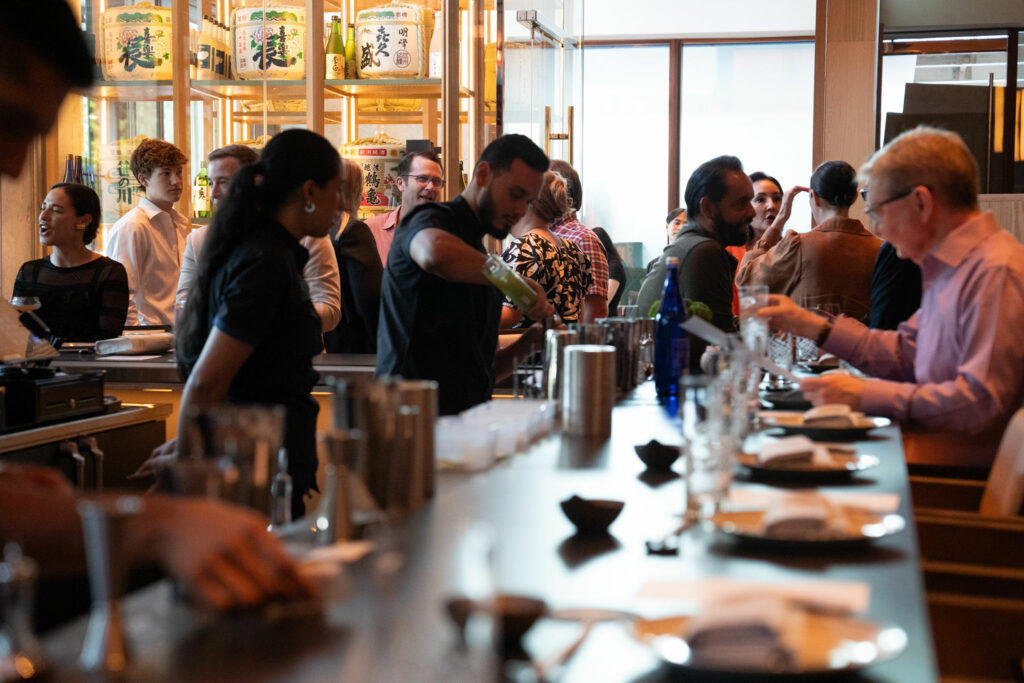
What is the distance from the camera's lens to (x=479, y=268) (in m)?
3.11

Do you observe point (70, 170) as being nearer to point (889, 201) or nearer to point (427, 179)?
point (427, 179)

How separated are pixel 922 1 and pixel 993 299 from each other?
5.40m

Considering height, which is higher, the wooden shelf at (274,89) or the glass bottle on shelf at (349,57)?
the glass bottle on shelf at (349,57)

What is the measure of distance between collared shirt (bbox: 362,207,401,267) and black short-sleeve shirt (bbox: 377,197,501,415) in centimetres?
192

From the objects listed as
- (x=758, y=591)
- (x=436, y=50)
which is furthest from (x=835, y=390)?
(x=436, y=50)

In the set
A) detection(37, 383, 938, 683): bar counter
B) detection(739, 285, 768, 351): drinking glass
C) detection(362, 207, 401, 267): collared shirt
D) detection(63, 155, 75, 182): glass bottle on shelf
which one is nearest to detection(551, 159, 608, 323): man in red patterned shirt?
detection(362, 207, 401, 267): collared shirt

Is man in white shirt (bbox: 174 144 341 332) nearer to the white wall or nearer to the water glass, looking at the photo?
the water glass

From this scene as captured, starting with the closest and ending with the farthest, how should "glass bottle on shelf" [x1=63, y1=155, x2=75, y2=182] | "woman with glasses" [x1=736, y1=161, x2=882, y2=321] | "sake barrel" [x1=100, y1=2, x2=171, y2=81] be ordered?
"woman with glasses" [x1=736, y1=161, x2=882, y2=321] < "sake barrel" [x1=100, y1=2, x2=171, y2=81] < "glass bottle on shelf" [x1=63, y1=155, x2=75, y2=182]

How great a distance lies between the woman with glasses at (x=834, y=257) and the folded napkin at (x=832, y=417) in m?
2.46

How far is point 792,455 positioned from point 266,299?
124 centimetres

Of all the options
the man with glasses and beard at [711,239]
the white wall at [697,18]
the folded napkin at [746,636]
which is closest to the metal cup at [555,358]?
the folded napkin at [746,636]

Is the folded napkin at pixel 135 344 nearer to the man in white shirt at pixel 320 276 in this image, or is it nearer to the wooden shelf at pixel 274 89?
the man in white shirt at pixel 320 276

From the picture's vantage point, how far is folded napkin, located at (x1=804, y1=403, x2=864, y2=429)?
240 centimetres

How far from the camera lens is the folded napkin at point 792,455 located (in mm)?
1891
